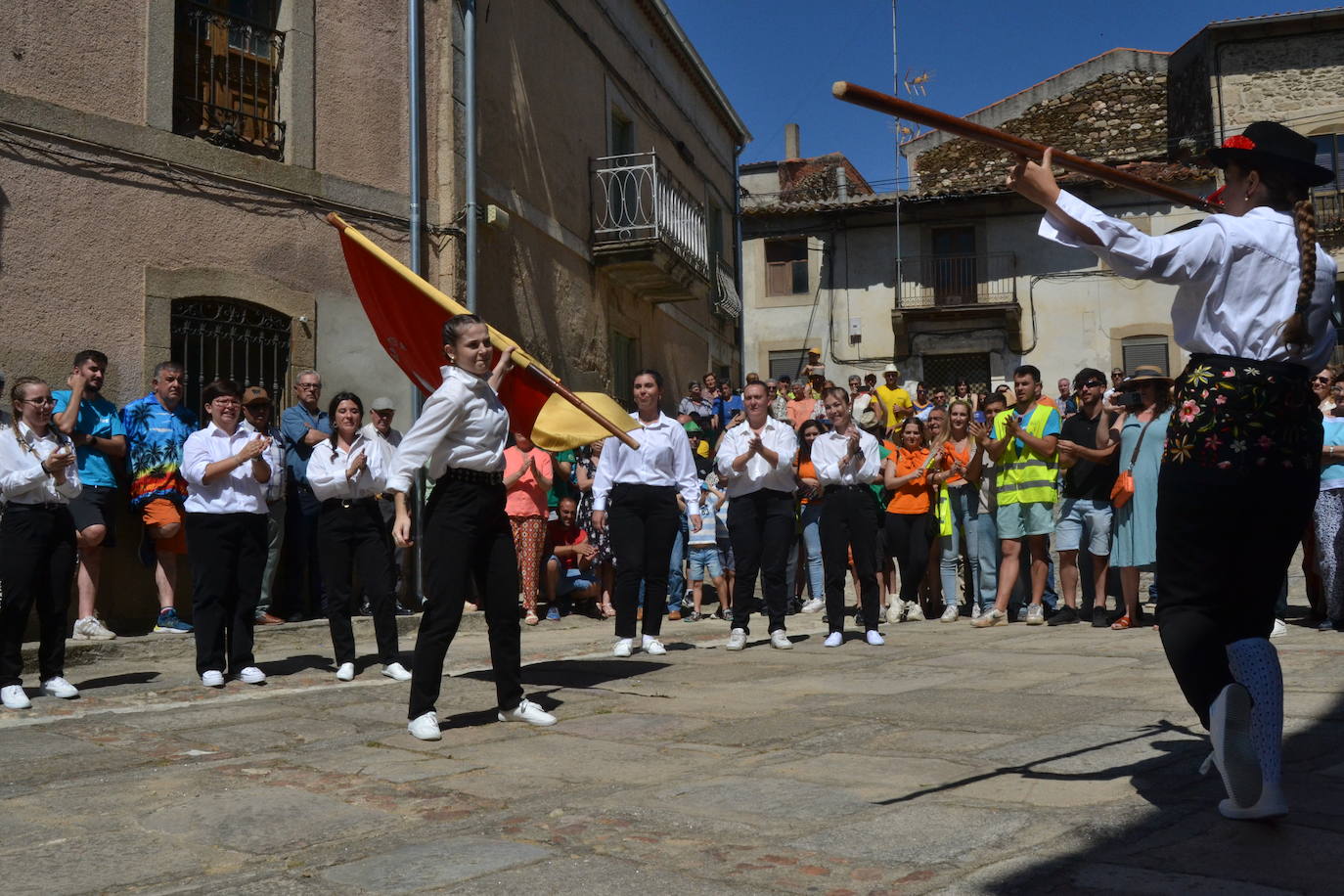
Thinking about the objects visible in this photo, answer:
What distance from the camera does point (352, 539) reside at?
8.12m

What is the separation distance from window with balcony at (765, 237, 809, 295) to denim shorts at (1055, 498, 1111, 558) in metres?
23.8

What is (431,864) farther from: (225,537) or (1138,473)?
(1138,473)

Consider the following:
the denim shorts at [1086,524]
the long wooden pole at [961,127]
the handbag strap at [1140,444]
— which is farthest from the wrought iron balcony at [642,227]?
the long wooden pole at [961,127]

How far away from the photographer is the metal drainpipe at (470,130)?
43.0 ft

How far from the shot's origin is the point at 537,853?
3.58m

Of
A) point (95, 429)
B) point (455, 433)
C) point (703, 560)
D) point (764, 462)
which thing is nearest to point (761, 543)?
point (764, 462)

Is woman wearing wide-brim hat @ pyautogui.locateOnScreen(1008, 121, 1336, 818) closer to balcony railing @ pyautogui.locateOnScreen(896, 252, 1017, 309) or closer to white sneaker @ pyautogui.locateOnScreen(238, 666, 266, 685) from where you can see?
white sneaker @ pyautogui.locateOnScreen(238, 666, 266, 685)

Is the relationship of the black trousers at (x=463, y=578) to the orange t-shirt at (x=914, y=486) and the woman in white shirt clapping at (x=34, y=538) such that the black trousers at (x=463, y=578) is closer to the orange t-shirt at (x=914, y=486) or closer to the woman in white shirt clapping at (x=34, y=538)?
the woman in white shirt clapping at (x=34, y=538)

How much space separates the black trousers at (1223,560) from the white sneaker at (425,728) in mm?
3169

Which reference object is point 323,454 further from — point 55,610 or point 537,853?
point 537,853

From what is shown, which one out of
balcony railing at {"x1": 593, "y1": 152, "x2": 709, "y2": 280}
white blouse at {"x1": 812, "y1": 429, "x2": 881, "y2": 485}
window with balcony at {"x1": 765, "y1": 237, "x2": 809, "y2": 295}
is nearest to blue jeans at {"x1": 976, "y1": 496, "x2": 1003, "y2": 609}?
white blouse at {"x1": 812, "y1": 429, "x2": 881, "y2": 485}

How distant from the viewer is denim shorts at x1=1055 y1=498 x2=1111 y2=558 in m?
10.1

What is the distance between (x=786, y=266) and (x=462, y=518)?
28.8 metres

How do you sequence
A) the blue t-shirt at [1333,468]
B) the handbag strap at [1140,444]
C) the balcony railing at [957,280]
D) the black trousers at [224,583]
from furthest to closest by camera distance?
the balcony railing at [957,280] < the handbag strap at [1140,444] < the blue t-shirt at [1333,468] < the black trousers at [224,583]
